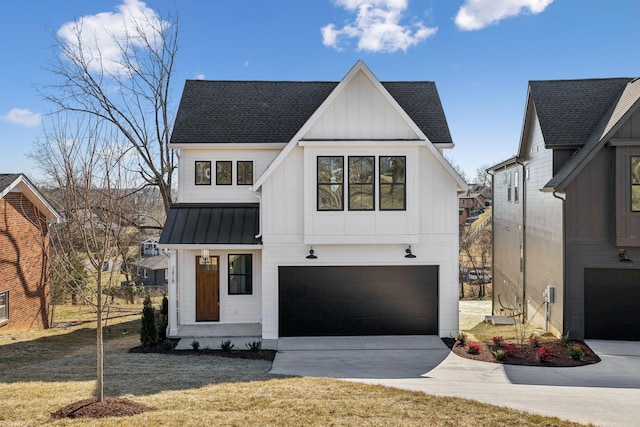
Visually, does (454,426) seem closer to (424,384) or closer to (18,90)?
(424,384)

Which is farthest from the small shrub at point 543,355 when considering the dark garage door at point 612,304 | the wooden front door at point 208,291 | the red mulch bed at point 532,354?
the wooden front door at point 208,291

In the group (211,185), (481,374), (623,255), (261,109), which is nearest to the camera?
(481,374)

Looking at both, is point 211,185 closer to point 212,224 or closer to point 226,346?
point 212,224

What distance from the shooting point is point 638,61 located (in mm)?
16938

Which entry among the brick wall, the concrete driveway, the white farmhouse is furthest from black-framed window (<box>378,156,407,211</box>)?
the brick wall

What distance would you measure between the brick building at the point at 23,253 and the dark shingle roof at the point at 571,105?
17488mm

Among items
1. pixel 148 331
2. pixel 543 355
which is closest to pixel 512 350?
pixel 543 355

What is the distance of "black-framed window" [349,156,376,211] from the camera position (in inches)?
528

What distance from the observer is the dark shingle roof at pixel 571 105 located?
A: 48.7ft

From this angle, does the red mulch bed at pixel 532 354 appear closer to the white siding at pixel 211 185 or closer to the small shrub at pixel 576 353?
the small shrub at pixel 576 353

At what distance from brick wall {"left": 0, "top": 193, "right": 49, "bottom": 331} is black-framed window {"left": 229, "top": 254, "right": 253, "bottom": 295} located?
8.28 metres

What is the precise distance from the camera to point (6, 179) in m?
16.6

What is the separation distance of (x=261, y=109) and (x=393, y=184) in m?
6.78

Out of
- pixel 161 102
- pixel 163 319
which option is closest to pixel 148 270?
pixel 161 102
